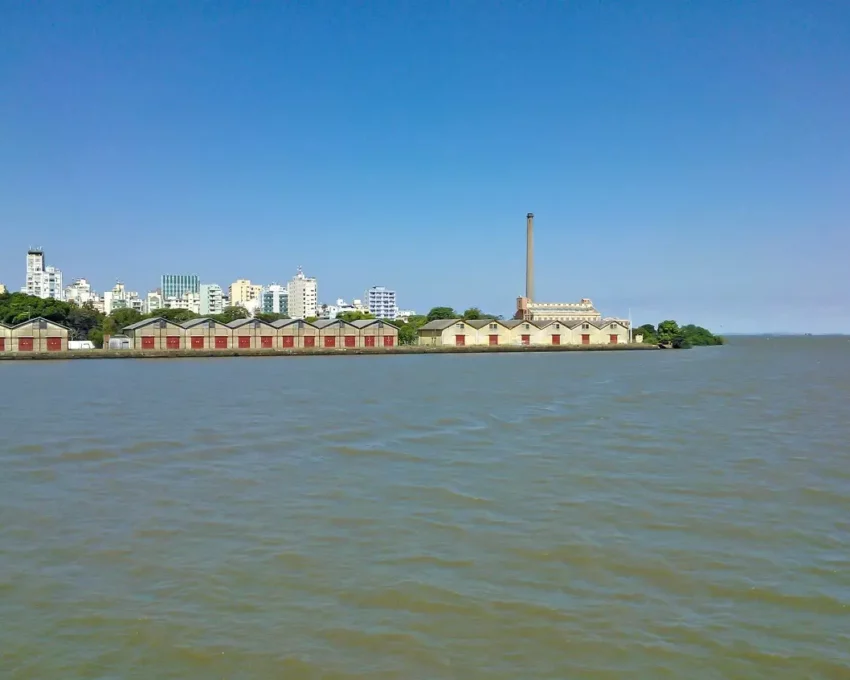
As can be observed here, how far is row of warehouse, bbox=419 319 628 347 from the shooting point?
57000 millimetres

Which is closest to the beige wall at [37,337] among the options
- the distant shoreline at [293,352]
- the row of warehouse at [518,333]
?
the distant shoreline at [293,352]

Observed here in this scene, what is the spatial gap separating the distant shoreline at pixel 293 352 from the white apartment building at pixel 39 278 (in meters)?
85.7

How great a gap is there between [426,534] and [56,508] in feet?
11.6

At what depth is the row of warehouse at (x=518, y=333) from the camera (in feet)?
187

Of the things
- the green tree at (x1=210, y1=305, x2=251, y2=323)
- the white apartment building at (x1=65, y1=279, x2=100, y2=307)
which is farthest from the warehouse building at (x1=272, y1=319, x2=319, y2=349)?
the white apartment building at (x1=65, y1=279, x2=100, y2=307)

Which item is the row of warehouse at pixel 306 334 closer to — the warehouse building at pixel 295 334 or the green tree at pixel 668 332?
the warehouse building at pixel 295 334

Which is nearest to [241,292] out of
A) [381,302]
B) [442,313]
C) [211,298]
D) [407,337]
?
[211,298]

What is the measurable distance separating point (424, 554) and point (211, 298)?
138013 millimetres

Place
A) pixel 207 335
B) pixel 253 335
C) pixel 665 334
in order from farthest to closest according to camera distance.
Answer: pixel 665 334, pixel 253 335, pixel 207 335

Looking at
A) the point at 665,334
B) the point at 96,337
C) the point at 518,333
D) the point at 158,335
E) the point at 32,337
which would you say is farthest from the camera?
the point at 665,334

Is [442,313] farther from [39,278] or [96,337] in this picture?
[39,278]

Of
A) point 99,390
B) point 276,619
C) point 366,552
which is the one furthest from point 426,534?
point 99,390

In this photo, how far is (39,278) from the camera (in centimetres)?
12069

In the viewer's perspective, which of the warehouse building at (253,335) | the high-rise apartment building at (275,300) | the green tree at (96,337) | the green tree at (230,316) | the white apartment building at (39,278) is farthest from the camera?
→ the high-rise apartment building at (275,300)
